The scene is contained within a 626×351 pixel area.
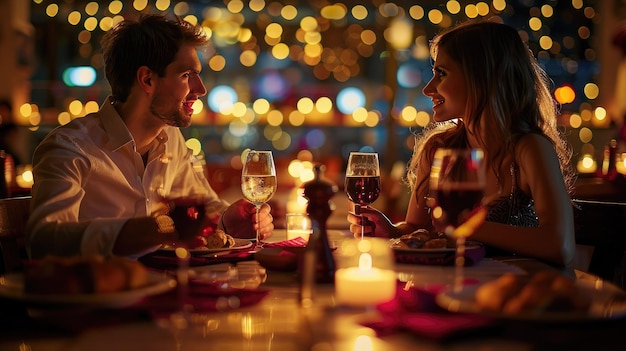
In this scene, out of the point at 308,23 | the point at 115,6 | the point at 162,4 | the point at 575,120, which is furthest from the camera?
the point at 308,23

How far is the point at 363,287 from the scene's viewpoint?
1.22 m

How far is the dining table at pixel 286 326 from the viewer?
988 mm

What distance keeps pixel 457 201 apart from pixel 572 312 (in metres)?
0.28

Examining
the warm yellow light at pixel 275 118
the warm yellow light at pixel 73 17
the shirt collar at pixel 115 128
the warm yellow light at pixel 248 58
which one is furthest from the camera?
the warm yellow light at pixel 248 58

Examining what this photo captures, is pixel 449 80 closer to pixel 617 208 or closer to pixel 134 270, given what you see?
pixel 617 208

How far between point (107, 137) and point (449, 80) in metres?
1.02

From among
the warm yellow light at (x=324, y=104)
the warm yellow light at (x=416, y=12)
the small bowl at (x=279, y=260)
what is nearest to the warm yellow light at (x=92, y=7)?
the warm yellow light at (x=324, y=104)

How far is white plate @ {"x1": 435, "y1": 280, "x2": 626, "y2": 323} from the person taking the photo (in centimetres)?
103

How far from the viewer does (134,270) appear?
117 cm

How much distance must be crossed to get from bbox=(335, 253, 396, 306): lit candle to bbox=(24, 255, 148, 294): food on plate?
32cm

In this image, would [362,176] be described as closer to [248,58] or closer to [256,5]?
[256,5]

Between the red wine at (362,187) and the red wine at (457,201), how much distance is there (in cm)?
61

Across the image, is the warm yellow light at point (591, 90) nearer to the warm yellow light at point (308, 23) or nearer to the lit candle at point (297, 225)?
the warm yellow light at point (308, 23)

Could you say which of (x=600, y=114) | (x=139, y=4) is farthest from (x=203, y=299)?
(x=139, y=4)
